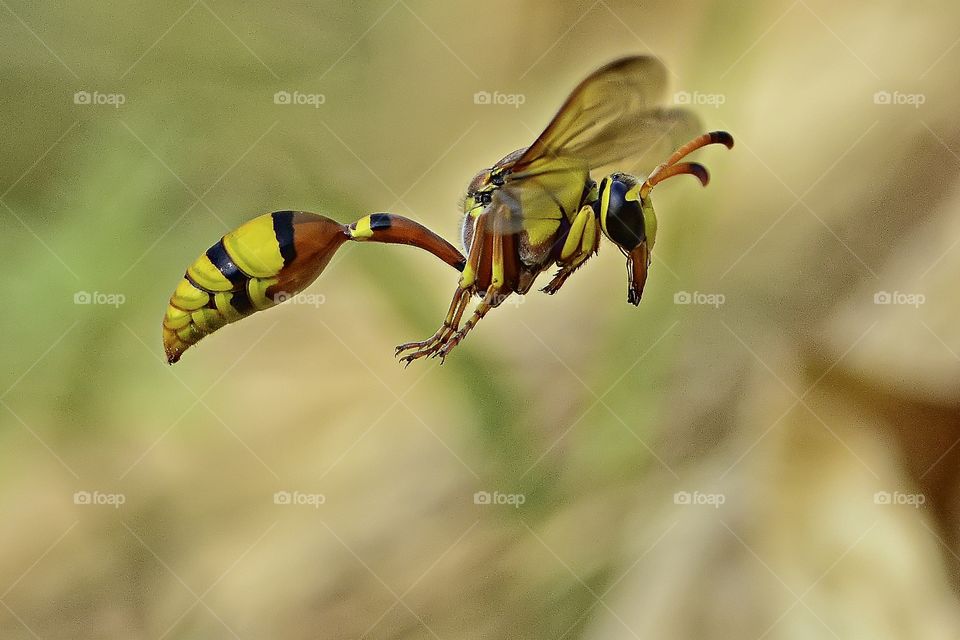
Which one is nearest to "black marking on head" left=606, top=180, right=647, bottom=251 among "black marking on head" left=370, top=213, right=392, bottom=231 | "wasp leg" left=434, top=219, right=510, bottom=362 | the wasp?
the wasp

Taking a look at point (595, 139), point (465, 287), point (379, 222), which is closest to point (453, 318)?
Result: point (465, 287)

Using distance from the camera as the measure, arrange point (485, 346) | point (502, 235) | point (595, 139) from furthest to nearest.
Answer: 1. point (485, 346)
2. point (502, 235)
3. point (595, 139)

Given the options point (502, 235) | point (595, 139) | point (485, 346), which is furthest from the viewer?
point (485, 346)

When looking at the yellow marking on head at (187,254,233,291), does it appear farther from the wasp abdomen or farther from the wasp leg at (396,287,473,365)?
the wasp leg at (396,287,473,365)

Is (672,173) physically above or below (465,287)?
above

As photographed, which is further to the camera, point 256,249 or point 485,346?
point 485,346

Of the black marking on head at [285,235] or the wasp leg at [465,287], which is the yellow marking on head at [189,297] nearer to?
the black marking on head at [285,235]

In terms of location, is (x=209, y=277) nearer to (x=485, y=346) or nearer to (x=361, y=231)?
(x=361, y=231)

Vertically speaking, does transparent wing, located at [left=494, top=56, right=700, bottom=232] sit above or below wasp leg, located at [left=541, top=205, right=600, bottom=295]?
above
